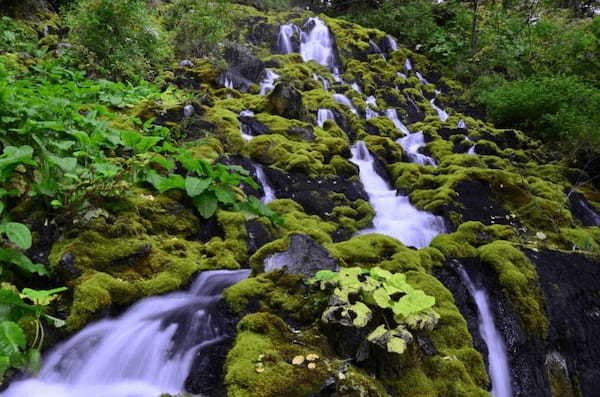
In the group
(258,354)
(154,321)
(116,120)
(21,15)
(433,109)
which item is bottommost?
(433,109)

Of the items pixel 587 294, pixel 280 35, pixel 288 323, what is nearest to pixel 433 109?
pixel 280 35

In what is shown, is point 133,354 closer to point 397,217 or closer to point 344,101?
point 397,217

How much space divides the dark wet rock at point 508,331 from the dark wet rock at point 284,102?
624 centimetres

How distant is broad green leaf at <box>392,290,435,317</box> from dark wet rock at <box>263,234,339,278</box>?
79cm

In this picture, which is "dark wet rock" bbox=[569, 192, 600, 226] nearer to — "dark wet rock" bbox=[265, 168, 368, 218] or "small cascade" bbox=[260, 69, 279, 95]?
"dark wet rock" bbox=[265, 168, 368, 218]

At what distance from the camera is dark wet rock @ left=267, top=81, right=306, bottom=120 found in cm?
961

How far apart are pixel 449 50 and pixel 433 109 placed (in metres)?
5.39

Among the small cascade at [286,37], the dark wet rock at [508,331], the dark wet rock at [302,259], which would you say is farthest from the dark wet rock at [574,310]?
the small cascade at [286,37]

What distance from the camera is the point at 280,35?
54.4 ft

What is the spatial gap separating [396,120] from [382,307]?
1058 centimetres

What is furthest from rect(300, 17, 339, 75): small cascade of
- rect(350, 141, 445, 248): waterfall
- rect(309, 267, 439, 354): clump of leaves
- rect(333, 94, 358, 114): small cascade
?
rect(309, 267, 439, 354): clump of leaves

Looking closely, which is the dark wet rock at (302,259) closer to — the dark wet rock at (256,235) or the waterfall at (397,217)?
the dark wet rock at (256,235)

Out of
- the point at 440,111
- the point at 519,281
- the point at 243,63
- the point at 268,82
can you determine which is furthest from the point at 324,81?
the point at 519,281

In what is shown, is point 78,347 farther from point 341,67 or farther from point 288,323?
point 341,67
